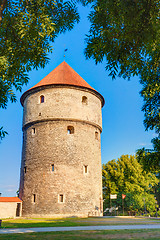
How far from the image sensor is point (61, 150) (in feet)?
72.8

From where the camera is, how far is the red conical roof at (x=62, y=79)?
24223mm

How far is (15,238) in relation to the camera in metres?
7.97

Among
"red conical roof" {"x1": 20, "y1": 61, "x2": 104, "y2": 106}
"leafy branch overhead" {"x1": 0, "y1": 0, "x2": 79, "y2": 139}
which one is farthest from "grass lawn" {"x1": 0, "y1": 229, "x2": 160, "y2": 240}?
"red conical roof" {"x1": 20, "y1": 61, "x2": 104, "y2": 106}

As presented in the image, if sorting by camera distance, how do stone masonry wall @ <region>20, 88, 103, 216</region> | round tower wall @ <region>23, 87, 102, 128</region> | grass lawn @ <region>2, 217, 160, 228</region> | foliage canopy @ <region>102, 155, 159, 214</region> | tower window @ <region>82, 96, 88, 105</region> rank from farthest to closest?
foliage canopy @ <region>102, 155, 159, 214</region>
tower window @ <region>82, 96, 88, 105</region>
round tower wall @ <region>23, 87, 102, 128</region>
stone masonry wall @ <region>20, 88, 103, 216</region>
grass lawn @ <region>2, 217, 160, 228</region>

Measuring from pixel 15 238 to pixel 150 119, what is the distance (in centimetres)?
637

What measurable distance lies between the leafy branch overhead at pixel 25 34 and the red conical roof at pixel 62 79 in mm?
15774

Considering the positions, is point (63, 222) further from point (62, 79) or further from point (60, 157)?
point (62, 79)

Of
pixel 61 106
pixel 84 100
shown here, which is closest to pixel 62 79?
pixel 84 100

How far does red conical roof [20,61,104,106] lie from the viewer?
24.2 metres

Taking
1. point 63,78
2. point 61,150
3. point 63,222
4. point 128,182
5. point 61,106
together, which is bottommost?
point 63,222

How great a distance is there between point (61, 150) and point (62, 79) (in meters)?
6.95

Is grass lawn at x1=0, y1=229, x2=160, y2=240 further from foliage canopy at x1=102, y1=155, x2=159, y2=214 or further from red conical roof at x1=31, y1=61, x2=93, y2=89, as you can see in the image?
foliage canopy at x1=102, y1=155, x2=159, y2=214

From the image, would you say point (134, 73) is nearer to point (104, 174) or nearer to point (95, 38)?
point (95, 38)

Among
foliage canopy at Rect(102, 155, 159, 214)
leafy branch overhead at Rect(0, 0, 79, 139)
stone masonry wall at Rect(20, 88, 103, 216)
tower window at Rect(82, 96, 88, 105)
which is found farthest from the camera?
foliage canopy at Rect(102, 155, 159, 214)
